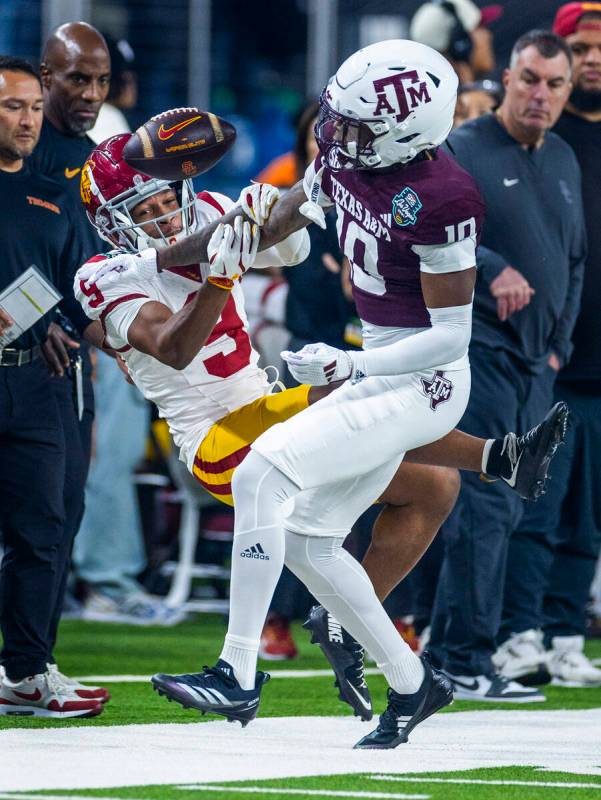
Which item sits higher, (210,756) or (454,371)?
(454,371)

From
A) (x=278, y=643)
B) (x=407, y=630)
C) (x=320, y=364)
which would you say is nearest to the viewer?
(x=320, y=364)

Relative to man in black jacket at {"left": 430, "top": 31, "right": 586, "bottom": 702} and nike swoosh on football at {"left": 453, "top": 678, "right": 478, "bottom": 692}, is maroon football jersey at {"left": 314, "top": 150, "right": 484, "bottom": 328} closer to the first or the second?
man in black jacket at {"left": 430, "top": 31, "right": 586, "bottom": 702}

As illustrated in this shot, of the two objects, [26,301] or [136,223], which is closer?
[136,223]

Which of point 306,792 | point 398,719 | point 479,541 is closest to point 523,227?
point 479,541

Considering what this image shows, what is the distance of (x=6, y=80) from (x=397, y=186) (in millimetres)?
1427

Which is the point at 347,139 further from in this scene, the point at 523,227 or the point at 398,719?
the point at 523,227

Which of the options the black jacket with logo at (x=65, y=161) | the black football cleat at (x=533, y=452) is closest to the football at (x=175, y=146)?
the black jacket with logo at (x=65, y=161)

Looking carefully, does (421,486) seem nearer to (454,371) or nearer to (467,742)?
(454,371)

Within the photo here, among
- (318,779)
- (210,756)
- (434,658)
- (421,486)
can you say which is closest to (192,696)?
(210,756)

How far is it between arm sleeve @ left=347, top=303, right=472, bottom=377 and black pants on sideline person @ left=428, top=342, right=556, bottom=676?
146cm

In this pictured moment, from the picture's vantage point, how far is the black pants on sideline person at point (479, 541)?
541 centimetres

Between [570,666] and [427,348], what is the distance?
240 cm

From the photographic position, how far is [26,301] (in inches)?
185

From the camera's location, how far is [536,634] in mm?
5980
